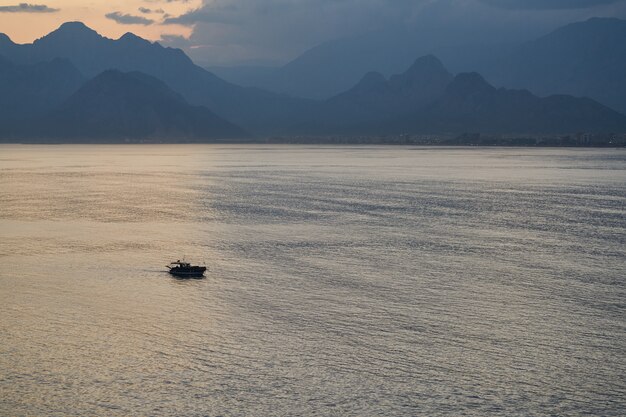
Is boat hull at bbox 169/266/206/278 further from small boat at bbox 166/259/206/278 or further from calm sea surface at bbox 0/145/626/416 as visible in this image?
calm sea surface at bbox 0/145/626/416

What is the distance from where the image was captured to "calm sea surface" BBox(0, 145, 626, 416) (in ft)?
136

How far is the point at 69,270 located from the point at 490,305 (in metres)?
38.8

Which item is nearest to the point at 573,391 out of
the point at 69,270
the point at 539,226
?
the point at 69,270

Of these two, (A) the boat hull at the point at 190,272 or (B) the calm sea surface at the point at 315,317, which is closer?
(B) the calm sea surface at the point at 315,317

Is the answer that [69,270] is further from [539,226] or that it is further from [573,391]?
[539,226]

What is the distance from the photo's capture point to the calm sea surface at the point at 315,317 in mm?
41500

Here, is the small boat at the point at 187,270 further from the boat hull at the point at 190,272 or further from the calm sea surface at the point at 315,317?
the calm sea surface at the point at 315,317

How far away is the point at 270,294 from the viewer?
61406 millimetres

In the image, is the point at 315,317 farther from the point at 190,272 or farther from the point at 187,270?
the point at 187,270

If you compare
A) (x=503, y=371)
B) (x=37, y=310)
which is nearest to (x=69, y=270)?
(x=37, y=310)

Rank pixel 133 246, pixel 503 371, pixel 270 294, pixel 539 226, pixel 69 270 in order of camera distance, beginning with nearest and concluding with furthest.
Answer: pixel 503 371 → pixel 270 294 → pixel 69 270 → pixel 133 246 → pixel 539 226

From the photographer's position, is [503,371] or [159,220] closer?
[503,371]

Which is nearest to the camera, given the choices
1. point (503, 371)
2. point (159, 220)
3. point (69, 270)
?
point (503, 371)

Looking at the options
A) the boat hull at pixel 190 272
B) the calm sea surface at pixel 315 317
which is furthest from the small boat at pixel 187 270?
the calm sea surface at pixel 315 317
